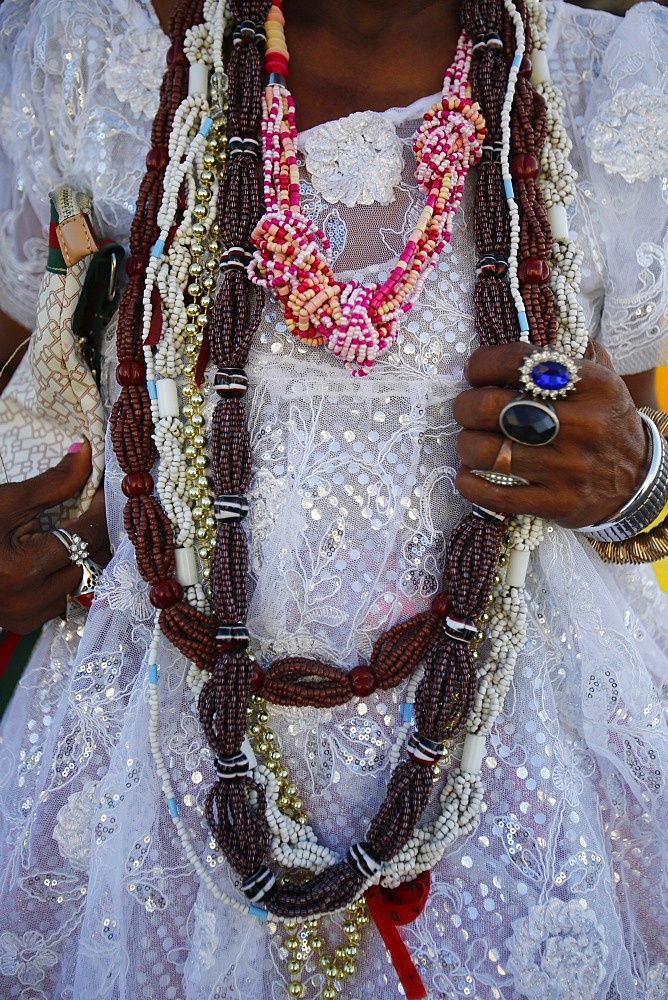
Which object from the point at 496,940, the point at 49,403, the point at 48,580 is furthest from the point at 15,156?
the point at 496,940

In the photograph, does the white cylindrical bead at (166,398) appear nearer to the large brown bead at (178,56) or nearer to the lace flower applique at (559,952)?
the large brown bead at (178,56)

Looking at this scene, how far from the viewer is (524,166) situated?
1158mm

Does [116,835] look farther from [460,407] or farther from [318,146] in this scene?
[318,146]

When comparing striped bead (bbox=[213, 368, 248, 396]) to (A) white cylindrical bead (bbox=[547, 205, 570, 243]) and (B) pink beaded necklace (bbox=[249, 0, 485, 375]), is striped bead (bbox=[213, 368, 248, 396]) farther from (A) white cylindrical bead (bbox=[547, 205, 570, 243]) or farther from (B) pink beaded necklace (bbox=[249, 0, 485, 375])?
(A) white cylindrical bead (bbox=[547, 205, 570, 243])

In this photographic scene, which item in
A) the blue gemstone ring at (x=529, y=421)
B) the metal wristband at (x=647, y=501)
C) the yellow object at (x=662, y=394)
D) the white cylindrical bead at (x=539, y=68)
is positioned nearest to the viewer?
the blue gemstone ring at (x=529, y=421)

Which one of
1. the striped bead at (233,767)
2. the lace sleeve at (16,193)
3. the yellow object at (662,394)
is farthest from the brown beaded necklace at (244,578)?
the yellow object at (662,394)

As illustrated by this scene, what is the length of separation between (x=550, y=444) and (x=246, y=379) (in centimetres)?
39

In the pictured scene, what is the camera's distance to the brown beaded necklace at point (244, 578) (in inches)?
41.7

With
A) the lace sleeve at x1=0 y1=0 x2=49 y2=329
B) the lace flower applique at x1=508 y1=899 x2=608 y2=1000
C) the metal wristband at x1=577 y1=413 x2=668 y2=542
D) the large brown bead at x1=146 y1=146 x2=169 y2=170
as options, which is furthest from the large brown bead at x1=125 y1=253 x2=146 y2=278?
the lace flower applique at x1=508 y1=899 x2=608 y2=1000

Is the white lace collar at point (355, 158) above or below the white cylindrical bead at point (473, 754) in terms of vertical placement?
above

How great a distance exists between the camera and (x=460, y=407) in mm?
1062

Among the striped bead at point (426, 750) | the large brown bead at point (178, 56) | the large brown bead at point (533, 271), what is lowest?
the striped bead at point (426, 750)

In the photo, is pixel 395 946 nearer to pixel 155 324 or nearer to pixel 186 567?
pixel 186 567

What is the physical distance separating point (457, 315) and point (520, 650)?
444 mm
